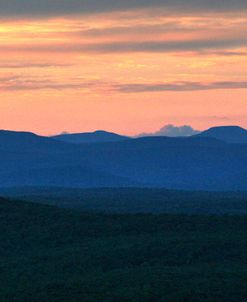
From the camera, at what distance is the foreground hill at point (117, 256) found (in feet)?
132

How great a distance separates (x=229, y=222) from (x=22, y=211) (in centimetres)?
1502

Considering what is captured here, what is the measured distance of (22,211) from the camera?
6700 centimetres

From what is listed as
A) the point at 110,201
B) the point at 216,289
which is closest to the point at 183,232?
the point at 216,289

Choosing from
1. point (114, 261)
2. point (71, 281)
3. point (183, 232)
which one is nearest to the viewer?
point (71, 281)

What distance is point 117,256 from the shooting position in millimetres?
50375

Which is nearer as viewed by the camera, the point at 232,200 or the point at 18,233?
the point at 18,233

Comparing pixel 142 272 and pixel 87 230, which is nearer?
pixel 142 272

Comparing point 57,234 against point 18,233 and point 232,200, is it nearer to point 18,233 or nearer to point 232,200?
point 18,233

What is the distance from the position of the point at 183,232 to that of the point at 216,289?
56.8ft

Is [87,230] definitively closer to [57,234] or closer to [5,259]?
[57,234]

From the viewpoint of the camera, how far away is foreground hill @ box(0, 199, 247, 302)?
1588 inches

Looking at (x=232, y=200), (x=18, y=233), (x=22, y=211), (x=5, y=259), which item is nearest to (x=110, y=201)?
(x=232, y=200)

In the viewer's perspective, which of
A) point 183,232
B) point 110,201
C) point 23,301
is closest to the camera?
point 23,301

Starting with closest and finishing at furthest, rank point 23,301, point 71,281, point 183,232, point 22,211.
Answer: point 23,301 → point 71,281 → point 183,232 → point 22,211
